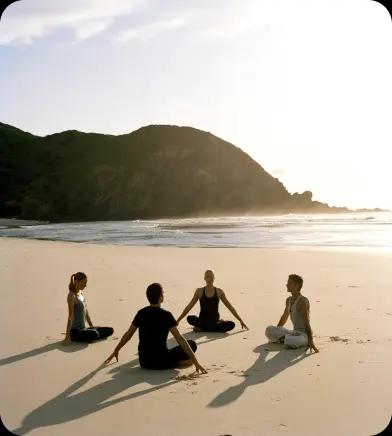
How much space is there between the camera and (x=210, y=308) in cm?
1025

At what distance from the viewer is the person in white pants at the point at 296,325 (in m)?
8.65

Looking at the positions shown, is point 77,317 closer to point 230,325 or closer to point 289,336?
point 230,325

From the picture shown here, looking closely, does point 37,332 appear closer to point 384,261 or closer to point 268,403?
point 268,403

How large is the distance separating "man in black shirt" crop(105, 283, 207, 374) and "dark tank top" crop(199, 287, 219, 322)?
244 cm

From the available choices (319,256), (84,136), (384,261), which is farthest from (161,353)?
(84,136)

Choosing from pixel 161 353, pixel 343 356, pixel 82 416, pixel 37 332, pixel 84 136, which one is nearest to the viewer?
pixel 82 416

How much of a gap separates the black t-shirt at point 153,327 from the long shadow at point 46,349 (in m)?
1.64

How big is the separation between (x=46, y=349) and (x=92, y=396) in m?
2.52

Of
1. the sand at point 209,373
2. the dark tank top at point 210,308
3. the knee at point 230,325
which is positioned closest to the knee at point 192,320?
the dark tank top at point 210,308

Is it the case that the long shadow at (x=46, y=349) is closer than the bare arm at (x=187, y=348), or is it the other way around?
the bare arm at (x=187, y=348)

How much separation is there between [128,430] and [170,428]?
39 centimetres

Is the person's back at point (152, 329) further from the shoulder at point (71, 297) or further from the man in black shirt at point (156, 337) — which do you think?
the shoulder at point (71, 297)

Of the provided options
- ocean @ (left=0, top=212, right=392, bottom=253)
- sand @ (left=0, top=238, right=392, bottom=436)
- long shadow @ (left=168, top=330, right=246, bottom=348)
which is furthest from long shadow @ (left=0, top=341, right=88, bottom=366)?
ocean @ (left=0, top=212, right=392, bottom=253)

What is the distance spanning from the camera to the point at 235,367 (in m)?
7.74
